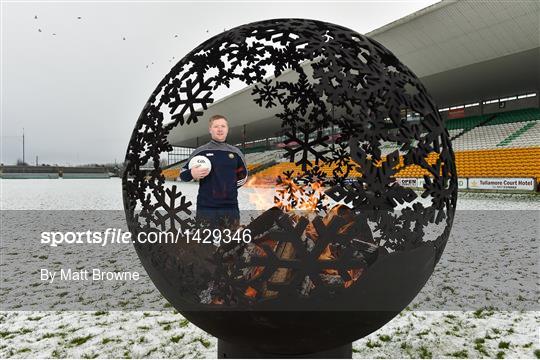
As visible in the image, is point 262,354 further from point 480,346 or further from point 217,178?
point 480,346

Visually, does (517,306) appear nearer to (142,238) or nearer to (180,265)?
(180,265)

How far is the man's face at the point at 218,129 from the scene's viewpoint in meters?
2.29

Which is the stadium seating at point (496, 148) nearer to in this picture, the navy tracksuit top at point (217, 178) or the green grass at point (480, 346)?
the green grass at point (480, 346)

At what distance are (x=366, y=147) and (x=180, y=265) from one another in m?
1.14

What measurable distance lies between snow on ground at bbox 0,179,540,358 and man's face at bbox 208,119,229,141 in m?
1.52

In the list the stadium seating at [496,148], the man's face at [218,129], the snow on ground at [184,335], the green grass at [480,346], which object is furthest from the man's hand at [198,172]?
the stadium seating at [496,148]

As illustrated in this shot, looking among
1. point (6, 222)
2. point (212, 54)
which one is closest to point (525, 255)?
point (212, 54)

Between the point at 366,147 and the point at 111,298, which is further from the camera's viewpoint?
the point at 111,298

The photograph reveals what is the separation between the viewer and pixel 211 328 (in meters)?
1.73

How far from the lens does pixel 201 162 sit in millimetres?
2158

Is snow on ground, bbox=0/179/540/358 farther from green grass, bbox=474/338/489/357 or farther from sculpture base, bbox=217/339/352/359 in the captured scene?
sculpture base, bbox=217/339/352/359

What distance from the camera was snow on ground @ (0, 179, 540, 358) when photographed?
7.69ft

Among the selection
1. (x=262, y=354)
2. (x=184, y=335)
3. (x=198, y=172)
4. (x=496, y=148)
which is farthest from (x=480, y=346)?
(x=496, y=148)

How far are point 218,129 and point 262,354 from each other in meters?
1.42
